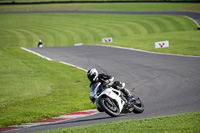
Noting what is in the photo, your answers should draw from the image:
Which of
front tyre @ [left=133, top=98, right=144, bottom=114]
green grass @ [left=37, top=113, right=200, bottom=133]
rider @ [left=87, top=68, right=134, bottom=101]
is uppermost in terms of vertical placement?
rider @ [left=87, top=68, right=134, bottom=101]

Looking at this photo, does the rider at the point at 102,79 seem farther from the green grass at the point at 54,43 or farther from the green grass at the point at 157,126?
the green grass at the point at 54,43

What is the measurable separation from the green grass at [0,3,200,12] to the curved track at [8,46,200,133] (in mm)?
41682

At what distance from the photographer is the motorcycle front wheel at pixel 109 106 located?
38.0 feet

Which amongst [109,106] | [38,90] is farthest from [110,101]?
[38,90]

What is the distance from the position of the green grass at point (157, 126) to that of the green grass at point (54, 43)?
419 cm

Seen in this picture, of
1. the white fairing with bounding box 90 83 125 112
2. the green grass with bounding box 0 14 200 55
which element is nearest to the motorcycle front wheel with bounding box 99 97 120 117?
the white fairing with bounding box 90 83 125 112

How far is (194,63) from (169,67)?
2.02m

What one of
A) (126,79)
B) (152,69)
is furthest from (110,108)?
(152,69)

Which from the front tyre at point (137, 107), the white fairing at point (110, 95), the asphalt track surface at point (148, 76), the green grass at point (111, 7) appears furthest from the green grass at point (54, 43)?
the green grass at point (111, 7)

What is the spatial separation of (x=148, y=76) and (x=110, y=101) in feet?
28.2

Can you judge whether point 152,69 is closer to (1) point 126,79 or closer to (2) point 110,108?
(1) point 126,79

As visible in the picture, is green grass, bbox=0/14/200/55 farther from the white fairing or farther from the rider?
the white fairing

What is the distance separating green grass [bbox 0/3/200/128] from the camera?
49.3ft

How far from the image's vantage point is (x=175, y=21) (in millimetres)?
57438
